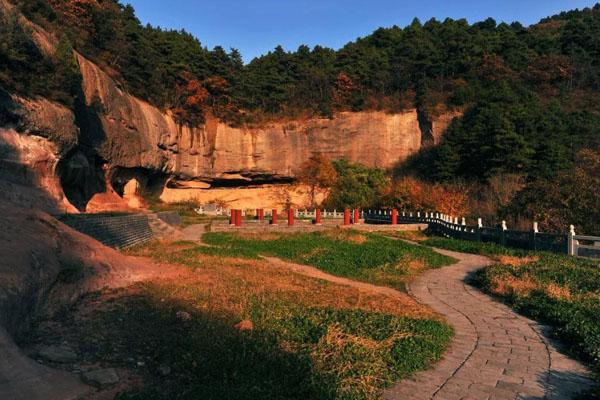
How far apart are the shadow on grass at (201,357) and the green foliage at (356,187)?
1755 inches

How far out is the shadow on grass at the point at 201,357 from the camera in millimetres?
4465

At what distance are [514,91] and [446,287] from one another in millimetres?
48805

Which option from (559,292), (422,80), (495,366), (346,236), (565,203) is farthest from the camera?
(422,80)

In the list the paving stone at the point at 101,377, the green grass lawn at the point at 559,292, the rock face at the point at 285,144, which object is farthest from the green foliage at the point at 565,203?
the rock face at the point at 285,144

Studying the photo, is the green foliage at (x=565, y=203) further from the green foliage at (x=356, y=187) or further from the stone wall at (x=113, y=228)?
the green foliage at (x=356, y=187)

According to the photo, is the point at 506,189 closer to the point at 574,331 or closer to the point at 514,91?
the point at 514,91

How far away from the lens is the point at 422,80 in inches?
2349

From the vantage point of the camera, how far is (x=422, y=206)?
138ft

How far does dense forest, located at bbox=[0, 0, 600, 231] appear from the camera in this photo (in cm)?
4188

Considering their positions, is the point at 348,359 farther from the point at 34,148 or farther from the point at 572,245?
the point at 34,148

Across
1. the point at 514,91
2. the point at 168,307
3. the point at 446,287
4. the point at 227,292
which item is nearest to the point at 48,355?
the point at 168,307

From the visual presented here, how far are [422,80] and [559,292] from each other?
54468 mm

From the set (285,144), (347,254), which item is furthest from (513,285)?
(285,144)

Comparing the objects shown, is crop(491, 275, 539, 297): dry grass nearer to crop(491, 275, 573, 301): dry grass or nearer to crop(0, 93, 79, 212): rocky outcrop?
crop(491, 275, 573, 301): dry grass
